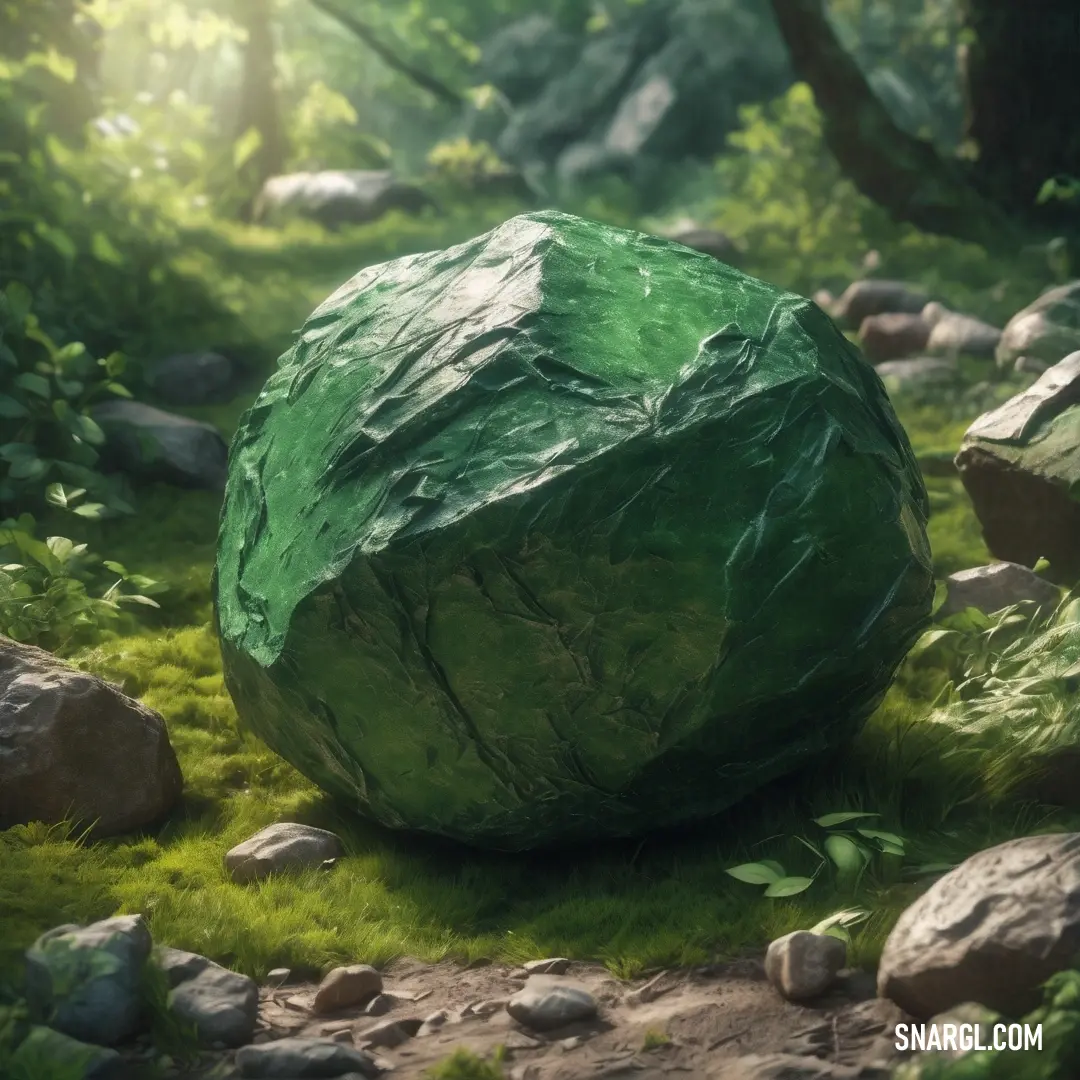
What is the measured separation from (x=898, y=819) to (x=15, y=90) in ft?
20.1

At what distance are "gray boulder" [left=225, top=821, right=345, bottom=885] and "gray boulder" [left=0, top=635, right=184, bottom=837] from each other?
0.34 meters

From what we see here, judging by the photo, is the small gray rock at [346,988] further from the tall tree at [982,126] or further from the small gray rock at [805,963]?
the tall tree at [982,126]

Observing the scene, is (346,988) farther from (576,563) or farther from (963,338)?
(963,338)

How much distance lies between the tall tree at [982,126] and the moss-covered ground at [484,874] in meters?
5.55

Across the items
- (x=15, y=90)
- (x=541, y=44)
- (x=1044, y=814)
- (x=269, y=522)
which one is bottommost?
(x=1044, y=814)

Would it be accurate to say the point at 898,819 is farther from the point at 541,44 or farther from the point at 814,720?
the point at 541,44

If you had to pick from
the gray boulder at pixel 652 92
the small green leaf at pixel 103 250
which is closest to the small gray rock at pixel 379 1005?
the small green leaf at pixel 103 250

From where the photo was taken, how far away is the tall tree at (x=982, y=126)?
27.5ft

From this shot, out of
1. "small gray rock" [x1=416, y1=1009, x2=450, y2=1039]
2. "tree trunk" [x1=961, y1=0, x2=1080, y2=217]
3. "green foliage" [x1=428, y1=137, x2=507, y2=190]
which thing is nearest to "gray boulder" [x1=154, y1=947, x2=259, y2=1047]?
"small gray rock" [x1=416, y1=1009, x2=450, y2=1039]

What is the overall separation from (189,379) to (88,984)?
15.9 feet

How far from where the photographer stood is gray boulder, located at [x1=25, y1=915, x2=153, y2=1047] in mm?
2459

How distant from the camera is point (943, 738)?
3428 mm

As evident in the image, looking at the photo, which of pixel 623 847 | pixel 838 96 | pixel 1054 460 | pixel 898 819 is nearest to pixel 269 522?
pixel 623 847

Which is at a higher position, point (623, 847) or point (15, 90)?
point (15, 90)
